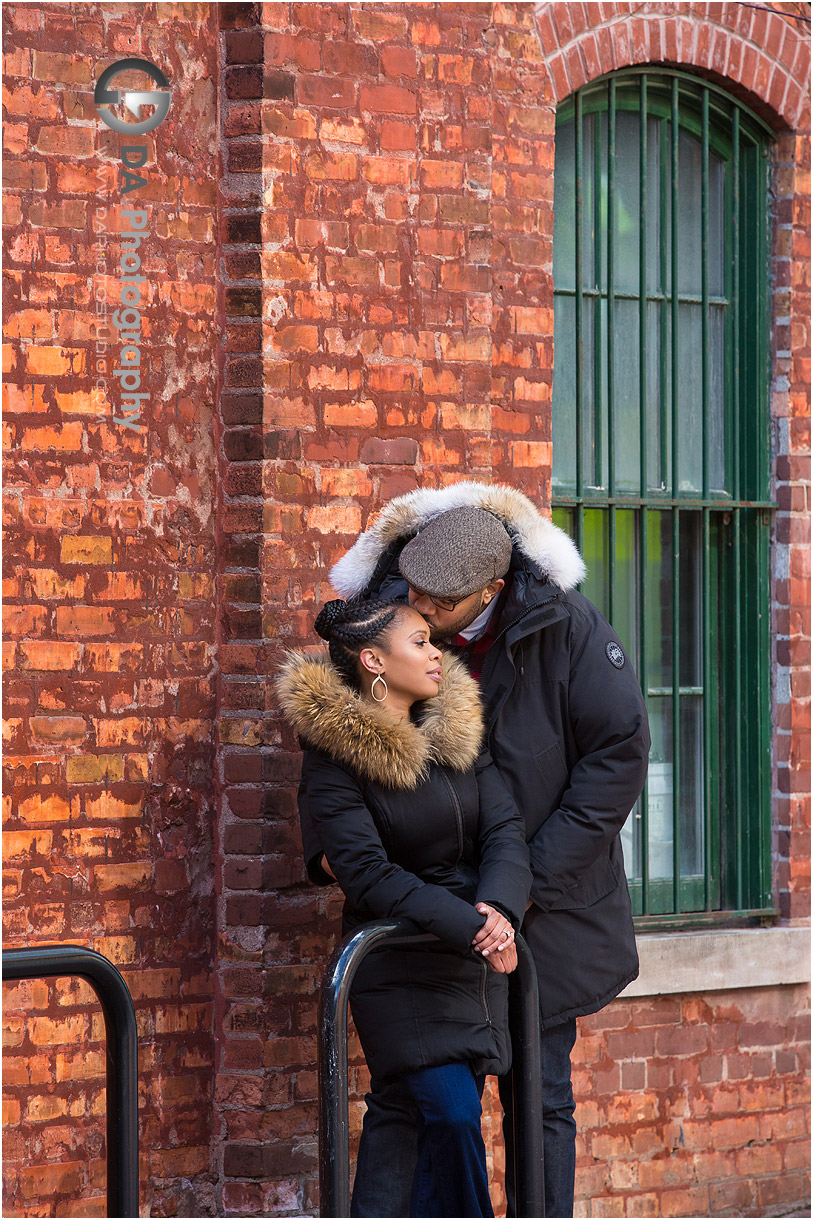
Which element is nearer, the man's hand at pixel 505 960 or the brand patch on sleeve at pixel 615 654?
the man's hand at pixel 505 960

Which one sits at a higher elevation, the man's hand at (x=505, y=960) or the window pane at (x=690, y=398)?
the window pane at (x=690, y=398)

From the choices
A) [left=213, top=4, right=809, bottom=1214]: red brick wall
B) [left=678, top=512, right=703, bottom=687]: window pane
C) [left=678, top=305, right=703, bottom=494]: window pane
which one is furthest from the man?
[left=678, top=305, right=703, bottom=494]: window pane

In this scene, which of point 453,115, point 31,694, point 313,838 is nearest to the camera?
point 313,838

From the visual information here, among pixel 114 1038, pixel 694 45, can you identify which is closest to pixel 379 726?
pixel 114 1038

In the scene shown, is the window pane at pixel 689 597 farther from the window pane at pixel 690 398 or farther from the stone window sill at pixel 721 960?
the stone window sill at pixel 721 960

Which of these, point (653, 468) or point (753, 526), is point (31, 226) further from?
point (753, 526)

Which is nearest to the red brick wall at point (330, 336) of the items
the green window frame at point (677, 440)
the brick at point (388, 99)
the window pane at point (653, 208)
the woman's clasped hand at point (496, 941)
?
the brick at point (388, 99)

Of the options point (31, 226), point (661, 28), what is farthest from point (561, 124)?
point (31, 226)

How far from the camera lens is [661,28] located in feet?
15.7

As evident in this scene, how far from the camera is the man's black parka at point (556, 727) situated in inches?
136

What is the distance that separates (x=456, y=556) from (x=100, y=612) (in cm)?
117

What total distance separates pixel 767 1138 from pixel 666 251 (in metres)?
3.13

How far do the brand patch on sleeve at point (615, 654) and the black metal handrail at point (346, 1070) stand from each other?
78cm

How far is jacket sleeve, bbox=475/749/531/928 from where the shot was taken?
3133 millimetres
